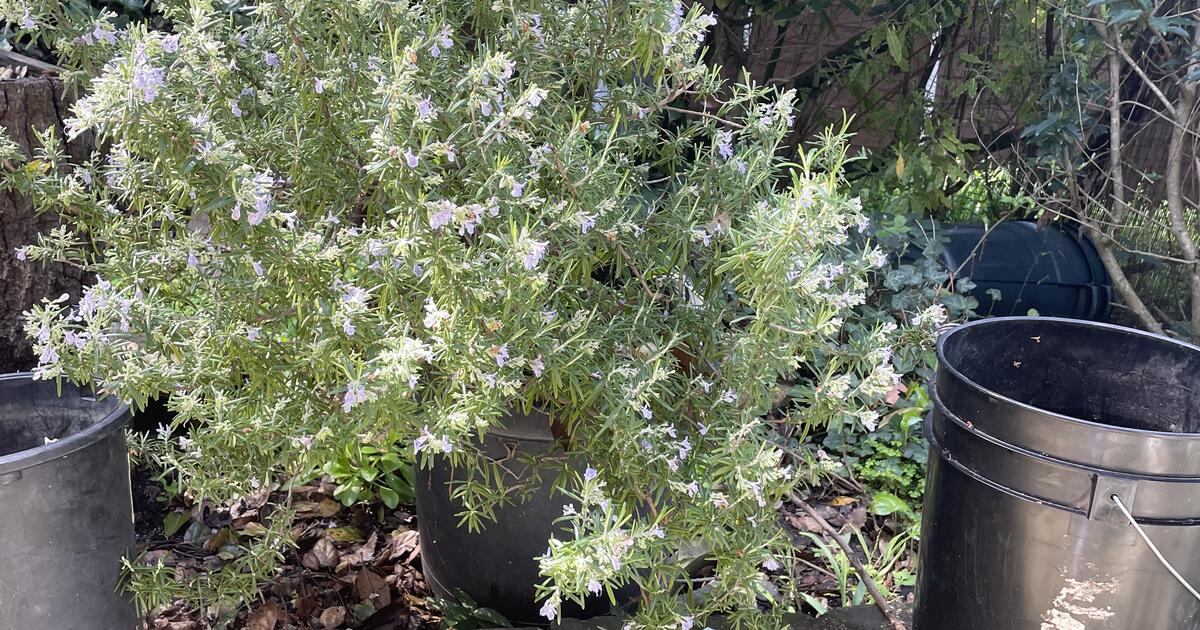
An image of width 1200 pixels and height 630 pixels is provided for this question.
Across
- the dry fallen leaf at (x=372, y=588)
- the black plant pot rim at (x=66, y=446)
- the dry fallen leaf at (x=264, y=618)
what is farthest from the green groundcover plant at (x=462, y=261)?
the dry fallen leaf at (x=372, y=588)

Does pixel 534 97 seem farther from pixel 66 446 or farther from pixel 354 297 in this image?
pixel 66 446

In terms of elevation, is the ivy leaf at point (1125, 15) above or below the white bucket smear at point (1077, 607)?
above

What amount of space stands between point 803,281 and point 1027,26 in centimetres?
303

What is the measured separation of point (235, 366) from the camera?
168 cm

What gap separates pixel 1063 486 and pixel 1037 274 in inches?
95.1

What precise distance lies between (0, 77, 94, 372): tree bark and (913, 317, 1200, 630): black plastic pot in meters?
2.32

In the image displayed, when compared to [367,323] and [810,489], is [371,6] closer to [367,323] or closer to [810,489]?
[367,323]

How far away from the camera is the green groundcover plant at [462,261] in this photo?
137 cm

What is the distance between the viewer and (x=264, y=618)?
7.62ft

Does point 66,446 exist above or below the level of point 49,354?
below

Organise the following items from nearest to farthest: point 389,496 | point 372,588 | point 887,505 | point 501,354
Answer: point 501,354, point 372,588, point 389,496, point 887,505

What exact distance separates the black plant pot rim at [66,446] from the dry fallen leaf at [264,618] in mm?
693

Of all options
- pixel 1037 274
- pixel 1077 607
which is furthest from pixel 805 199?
pixel 1037 274

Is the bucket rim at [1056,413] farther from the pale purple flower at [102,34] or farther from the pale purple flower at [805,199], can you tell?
the pale purple flower at [102,34]
